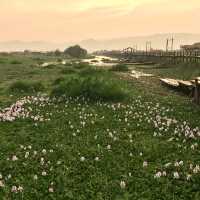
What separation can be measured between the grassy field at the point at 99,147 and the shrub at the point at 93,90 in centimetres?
5

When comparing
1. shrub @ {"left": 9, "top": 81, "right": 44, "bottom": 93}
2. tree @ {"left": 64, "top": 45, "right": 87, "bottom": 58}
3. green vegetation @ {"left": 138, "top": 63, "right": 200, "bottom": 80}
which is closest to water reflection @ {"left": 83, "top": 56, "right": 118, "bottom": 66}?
green vegetation @ {"left": 138, "top": 63, "right": 200, "bottom": 80}

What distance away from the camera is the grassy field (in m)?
11.0

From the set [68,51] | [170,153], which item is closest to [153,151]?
[170,153]

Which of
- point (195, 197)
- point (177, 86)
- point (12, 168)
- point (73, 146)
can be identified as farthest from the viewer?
point (177, 86)

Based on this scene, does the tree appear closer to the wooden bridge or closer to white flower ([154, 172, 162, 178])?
the wooden bridge

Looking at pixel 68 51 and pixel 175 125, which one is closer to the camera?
pixel 175 125

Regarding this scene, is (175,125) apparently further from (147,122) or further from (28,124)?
(28,124)

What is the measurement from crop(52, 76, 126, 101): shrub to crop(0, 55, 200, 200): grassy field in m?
0.05

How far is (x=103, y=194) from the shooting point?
35.0 feet

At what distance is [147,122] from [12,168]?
6772mm

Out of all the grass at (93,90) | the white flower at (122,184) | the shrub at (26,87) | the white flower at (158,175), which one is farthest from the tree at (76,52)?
the white flower at (122,184)

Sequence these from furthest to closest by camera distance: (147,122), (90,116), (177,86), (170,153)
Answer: (177,86) → (90,116) → (147,122) → (170,153)

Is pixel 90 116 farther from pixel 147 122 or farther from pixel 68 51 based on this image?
pixel 68 51

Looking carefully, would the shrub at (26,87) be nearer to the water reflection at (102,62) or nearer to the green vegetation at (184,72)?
the green vegetation at (184,72)
